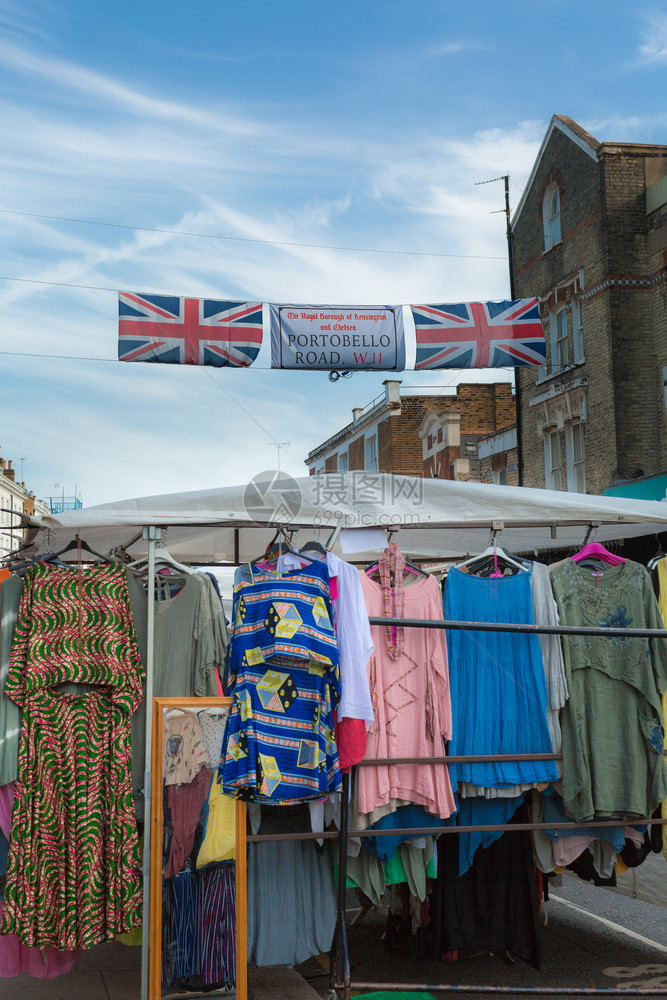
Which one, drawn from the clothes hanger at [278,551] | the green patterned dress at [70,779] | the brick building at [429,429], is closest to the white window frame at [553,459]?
the brick building at [429,429]

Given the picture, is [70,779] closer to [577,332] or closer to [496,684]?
[496,684]

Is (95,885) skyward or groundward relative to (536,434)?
groundward

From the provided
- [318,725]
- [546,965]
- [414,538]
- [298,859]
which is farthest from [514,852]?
[414,538]

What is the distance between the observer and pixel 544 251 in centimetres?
2152

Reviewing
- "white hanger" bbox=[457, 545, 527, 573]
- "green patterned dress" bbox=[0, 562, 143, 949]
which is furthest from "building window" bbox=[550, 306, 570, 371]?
"green patterned dress" bbox=[0, 562, 143, 949]

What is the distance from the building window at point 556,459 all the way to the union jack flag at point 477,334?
34.0ft

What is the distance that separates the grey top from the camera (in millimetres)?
5199

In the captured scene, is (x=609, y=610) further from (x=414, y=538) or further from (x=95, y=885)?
(x=95, y=885)

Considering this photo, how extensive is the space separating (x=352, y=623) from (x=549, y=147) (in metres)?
19.6

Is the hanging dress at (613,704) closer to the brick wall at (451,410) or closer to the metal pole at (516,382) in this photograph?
the metal pole at (516,382)

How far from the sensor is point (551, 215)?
2144 centimetres

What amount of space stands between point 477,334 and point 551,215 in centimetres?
1230

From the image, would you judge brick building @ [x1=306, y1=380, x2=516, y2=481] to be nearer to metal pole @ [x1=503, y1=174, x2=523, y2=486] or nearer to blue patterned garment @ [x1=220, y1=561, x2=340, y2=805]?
metal pole @ [x1=503, y1=174, x2=523, y2=486]

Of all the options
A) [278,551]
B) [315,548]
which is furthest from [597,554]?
[278,551]
